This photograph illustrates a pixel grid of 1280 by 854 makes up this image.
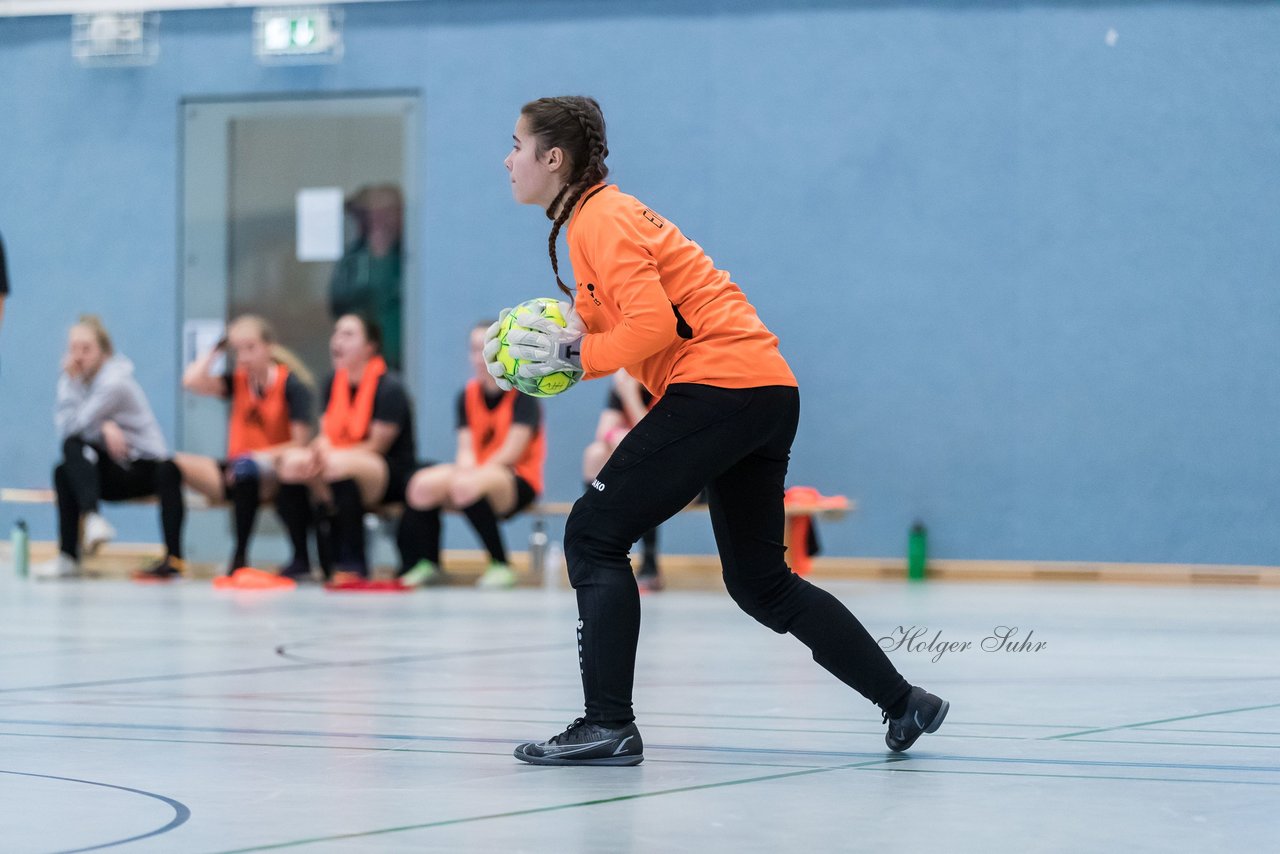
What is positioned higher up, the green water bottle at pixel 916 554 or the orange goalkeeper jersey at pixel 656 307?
the orange goalkeeper jersey at pixel 656 307

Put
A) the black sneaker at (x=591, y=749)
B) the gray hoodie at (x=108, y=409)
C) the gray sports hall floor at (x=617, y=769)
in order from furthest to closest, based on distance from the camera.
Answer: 1. the gray hoodie at (x=108, y=409)
2. the black sneaker at (x=591, y=749)
3. the gray sports hall floor at (x=617, y=769)

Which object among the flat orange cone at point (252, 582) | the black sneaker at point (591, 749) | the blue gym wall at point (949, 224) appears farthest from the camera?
the blue gym wall at point (949, 224)

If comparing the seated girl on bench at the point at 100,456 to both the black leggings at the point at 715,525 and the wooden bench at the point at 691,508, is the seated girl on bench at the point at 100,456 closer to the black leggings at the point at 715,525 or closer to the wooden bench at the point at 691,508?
the wooden bench at the point at 691,508

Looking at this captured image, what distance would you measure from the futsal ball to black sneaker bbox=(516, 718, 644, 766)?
73cm

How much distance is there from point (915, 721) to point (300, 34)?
34.1 feet

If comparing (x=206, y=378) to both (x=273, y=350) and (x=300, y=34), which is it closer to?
(x=273, y=350)

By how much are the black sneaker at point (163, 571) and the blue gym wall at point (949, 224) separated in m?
2.17

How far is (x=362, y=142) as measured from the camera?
13.2m

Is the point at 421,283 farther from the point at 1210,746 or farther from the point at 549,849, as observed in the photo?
the point at 549,849

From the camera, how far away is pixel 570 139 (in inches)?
155

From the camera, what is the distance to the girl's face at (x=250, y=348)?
11.5m

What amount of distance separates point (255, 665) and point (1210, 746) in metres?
3.18
